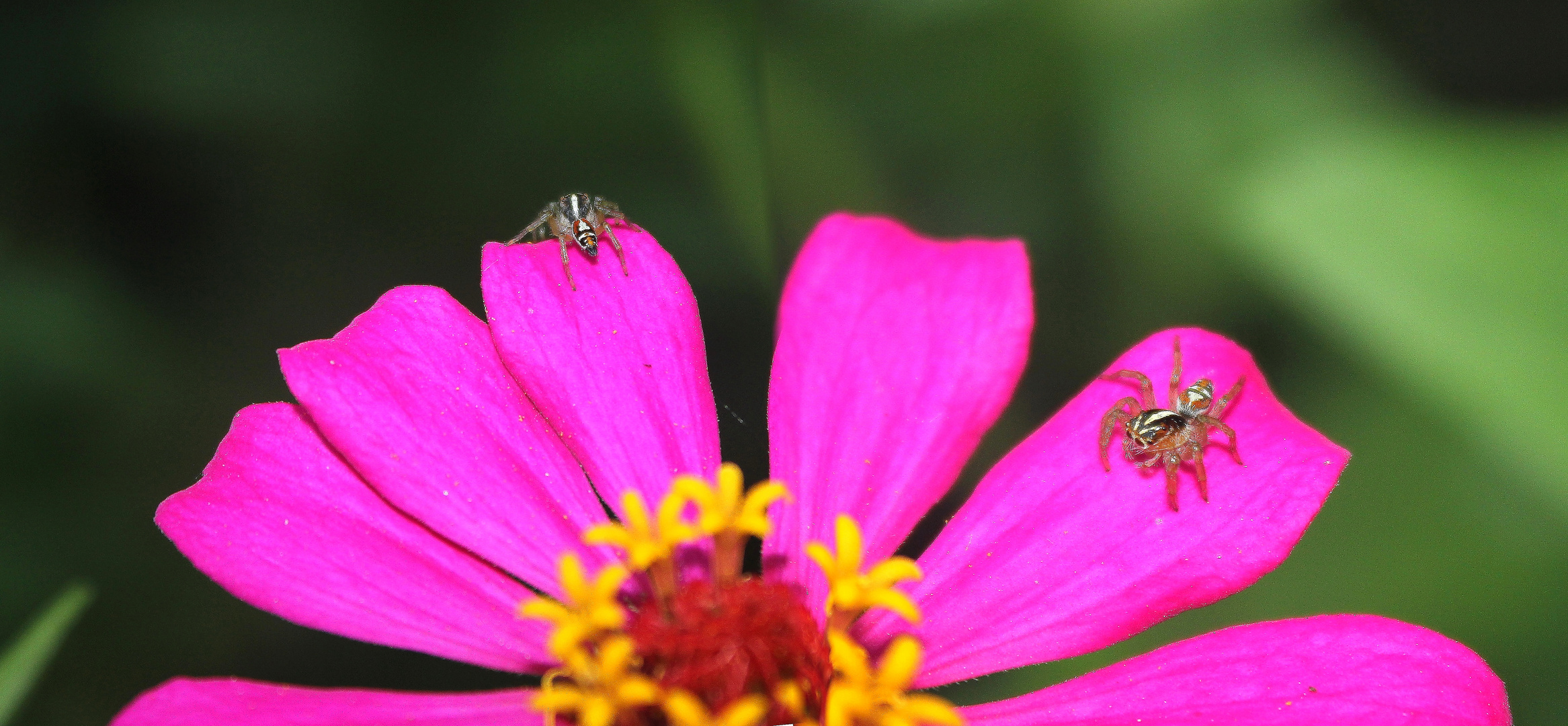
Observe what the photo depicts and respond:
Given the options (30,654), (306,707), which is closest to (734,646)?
(306,707)

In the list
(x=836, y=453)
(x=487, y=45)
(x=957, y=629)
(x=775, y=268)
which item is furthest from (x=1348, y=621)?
(x=487, y=45)

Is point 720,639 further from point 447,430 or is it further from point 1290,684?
point 1290,684

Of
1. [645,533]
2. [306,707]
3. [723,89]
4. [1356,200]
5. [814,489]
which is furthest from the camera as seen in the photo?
[723,89]

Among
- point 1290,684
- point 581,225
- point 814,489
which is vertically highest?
point 581,225

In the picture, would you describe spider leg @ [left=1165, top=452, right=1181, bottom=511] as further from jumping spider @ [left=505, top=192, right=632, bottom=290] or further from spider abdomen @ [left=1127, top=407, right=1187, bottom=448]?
jumping spider @ [left=505, top=192, right=632, bottom=290]

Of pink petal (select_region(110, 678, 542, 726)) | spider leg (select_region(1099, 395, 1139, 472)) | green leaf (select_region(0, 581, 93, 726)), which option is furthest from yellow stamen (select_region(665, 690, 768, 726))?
green leaf (select_region(0, 581, 93, 726))

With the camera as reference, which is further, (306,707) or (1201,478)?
(1201,478)
